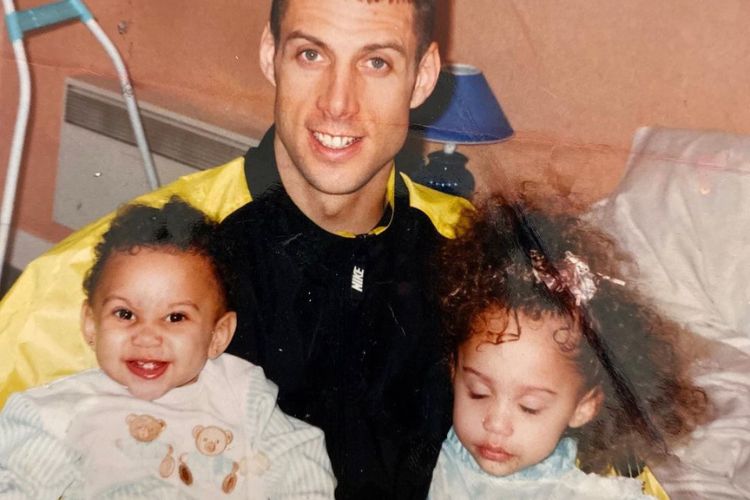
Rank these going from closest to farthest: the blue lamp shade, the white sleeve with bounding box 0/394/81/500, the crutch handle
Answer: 1. the white sleeve with bounding box 0/394/81/500
2. the blue lamp shade
3. the crutch handle

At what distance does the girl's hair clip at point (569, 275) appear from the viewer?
2.96 ft

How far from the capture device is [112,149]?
3.31 feet

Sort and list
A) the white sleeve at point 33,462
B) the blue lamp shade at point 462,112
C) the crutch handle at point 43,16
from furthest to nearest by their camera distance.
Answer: the crutch handle at point 43,16
the blue lamp shade at point 462,112
the white sleeve at point 33,462

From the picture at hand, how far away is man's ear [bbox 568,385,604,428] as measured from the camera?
904mm

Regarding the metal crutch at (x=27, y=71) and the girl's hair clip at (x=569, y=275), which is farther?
the metal crutch at (x=27, y=71)

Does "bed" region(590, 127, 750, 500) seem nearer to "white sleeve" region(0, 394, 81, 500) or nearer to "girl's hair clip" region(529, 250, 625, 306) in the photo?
"girl's hair clip" region(529, 250, 625, 306)

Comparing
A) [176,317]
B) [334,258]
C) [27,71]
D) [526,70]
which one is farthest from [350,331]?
[27,71]

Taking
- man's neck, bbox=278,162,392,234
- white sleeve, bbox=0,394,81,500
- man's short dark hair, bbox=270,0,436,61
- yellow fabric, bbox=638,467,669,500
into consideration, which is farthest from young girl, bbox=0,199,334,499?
yellow fabric, bbox=638,467,669,500

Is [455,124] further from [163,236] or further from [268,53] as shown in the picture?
[163,236]

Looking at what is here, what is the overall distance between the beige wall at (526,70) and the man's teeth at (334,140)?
97 millimetres

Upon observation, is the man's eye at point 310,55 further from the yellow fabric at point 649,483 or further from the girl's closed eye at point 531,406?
the yellow fabric at point 649,483

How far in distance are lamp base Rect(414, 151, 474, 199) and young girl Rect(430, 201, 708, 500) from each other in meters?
0.05


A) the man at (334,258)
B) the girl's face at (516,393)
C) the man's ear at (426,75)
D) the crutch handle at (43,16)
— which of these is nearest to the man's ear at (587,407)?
the girl's face at (516,393)

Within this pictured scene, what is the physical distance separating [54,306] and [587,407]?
0.56 m
